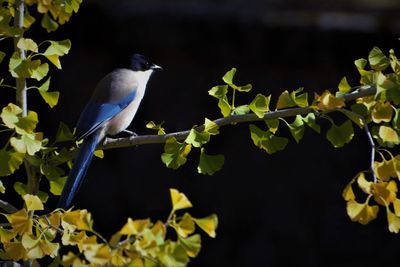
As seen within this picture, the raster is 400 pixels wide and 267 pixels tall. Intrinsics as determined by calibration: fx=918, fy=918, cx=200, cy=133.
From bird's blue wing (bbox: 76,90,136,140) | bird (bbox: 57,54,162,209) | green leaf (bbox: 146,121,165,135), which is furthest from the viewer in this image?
bird's blue wing (bbox: 76,90,136,140)

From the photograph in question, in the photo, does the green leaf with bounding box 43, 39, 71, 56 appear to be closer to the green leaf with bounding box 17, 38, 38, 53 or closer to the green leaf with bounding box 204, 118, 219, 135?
the green leaf with bounding box 17, 38, 38, 53

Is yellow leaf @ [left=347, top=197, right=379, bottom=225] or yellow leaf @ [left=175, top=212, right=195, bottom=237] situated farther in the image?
yellow leaf @ [left=347, top=197, right=379, bottom=225]

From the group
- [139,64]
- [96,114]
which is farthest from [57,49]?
[139,64]

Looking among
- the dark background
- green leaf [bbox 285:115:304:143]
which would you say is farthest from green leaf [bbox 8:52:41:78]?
the dark background

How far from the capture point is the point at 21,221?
5.07 feet

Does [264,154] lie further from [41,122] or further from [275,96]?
[41,122]

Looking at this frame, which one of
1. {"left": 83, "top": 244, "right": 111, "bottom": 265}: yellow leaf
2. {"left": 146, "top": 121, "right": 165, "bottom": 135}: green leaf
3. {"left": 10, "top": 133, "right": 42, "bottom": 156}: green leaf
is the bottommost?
{"left": 146, "top": 121, "right": 165, "bottom": 135}: green leaf

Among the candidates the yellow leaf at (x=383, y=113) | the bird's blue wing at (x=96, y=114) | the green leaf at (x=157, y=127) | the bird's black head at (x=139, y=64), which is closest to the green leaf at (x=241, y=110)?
the green leaf at (x=157, y=127)

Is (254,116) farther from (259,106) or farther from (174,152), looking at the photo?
(174,152)

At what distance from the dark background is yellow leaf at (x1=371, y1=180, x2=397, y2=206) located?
2210 millimetres

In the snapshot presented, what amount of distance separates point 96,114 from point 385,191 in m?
1.27

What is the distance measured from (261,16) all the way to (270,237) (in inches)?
38.7

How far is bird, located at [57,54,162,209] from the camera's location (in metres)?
2.14

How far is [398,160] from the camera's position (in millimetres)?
1538
